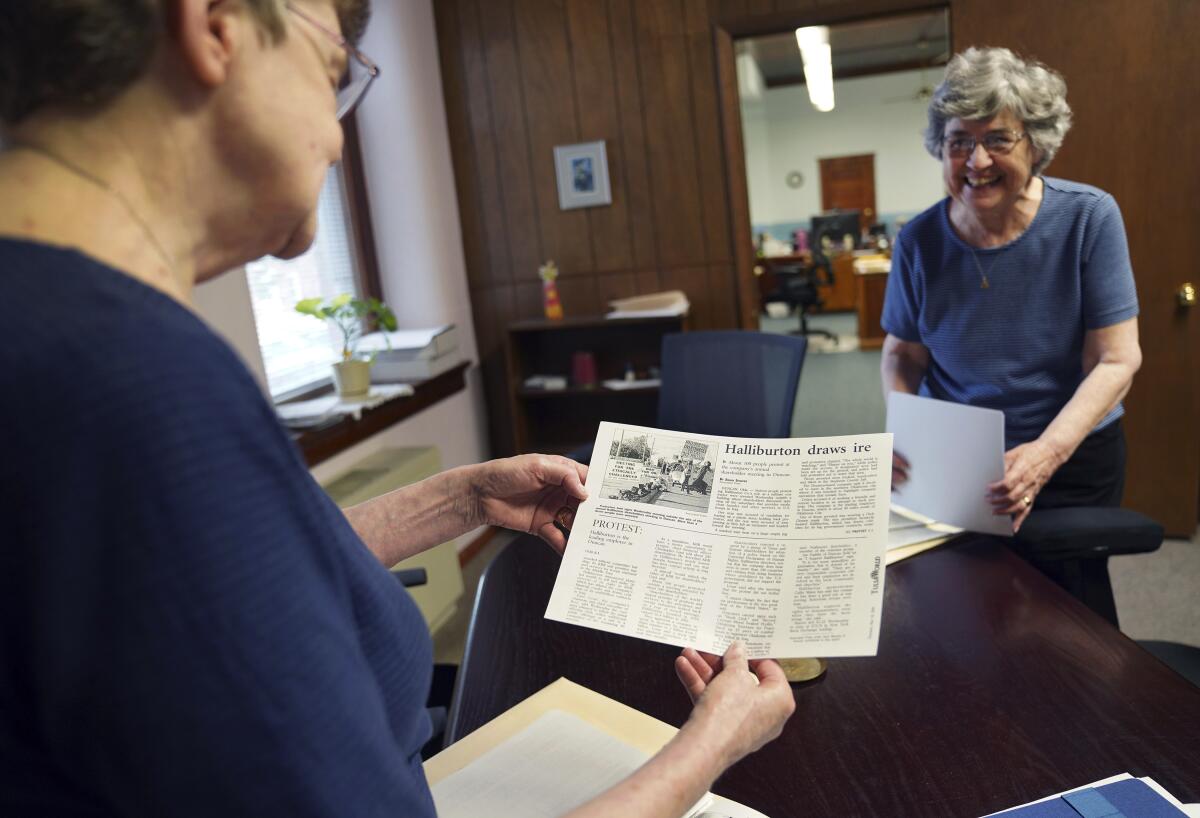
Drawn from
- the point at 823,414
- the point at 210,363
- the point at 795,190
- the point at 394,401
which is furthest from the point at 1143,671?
the point at 795,190

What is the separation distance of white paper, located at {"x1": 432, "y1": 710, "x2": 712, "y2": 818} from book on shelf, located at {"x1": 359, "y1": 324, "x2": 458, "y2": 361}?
2702mm

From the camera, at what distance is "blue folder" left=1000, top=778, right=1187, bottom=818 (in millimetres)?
795

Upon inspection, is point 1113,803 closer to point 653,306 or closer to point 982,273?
point 982,273

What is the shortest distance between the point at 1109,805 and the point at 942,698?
24cm

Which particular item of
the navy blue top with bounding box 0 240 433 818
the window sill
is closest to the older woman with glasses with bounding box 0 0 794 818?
the navy blue top with bounding box 0 240 433 818

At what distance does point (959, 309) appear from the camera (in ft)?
6.11

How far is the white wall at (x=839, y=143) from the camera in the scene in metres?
11.9

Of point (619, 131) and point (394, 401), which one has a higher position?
point (619, 131)

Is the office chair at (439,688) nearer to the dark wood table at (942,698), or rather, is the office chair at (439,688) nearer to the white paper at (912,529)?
the dark wood table at (942,698)

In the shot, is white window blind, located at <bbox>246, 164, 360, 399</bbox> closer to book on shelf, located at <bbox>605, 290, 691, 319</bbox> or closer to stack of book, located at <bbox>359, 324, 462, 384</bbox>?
stack of book, located at <bbox>359, 324, 462, 384</bbox>

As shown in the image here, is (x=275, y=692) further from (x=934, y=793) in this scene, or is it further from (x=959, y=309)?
(x=959, y=309)

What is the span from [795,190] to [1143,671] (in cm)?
1245

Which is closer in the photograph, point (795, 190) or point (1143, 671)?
point (1143, 671)

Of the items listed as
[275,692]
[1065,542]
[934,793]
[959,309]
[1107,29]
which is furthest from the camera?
[1107,29]
